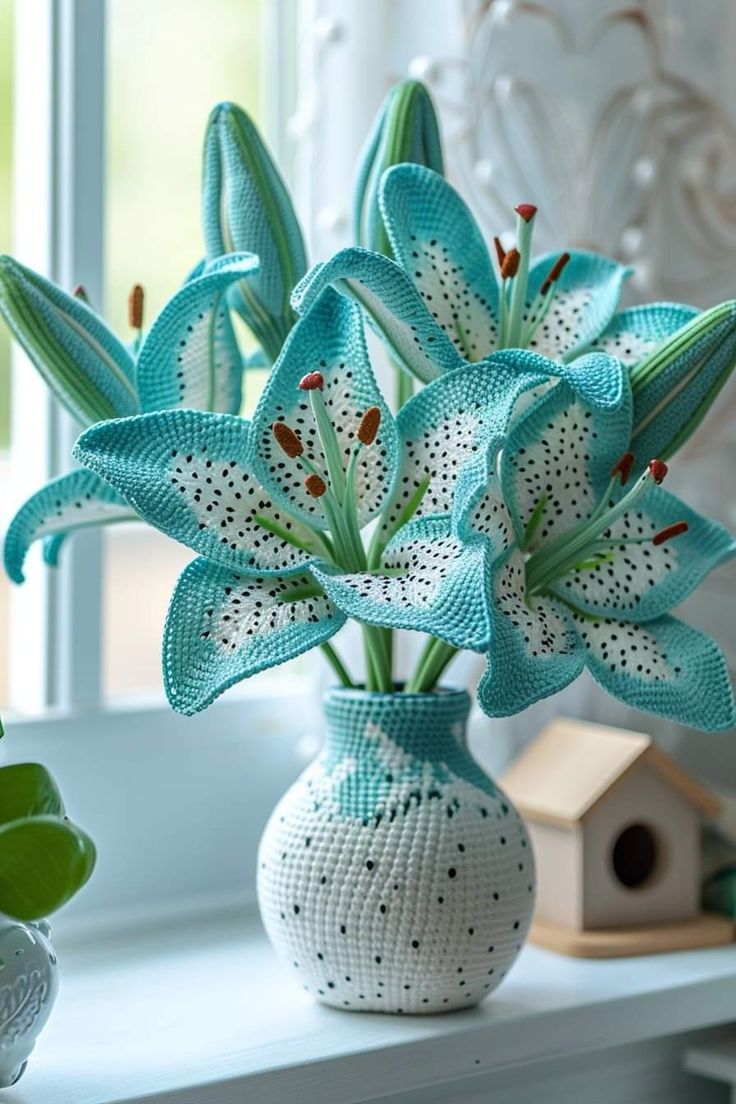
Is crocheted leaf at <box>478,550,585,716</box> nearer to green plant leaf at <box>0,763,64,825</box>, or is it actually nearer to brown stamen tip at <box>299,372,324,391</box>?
brown stamen tip at <box>299,372,324,391</box>

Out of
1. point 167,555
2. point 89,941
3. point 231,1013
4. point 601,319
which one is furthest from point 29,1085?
point 167,555

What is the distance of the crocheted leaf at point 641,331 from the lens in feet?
3.10

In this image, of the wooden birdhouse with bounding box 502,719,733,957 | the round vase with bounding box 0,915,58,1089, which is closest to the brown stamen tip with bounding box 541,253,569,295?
the wooden birdhouse with bounding box 502,719,733,957

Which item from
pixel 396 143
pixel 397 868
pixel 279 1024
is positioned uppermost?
pixel 396 143

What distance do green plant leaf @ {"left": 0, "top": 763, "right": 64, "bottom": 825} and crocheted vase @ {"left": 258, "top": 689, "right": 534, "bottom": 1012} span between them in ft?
0.57

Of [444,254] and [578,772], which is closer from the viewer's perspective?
A: [444,254]

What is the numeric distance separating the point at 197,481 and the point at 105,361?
0.12m

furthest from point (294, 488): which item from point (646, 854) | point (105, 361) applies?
point (646, 854)

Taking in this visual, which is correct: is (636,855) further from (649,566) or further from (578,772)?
(649,566)

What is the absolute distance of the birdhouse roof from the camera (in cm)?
112

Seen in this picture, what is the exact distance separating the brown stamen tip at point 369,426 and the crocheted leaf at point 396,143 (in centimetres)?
18

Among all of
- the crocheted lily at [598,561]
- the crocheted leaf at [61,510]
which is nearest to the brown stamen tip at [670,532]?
the crocheted lily at [598,561]

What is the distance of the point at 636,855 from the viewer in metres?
1.20

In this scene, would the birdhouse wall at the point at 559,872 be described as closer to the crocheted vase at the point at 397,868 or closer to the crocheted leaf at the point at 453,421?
the crocheted vase at the point at 397,868
